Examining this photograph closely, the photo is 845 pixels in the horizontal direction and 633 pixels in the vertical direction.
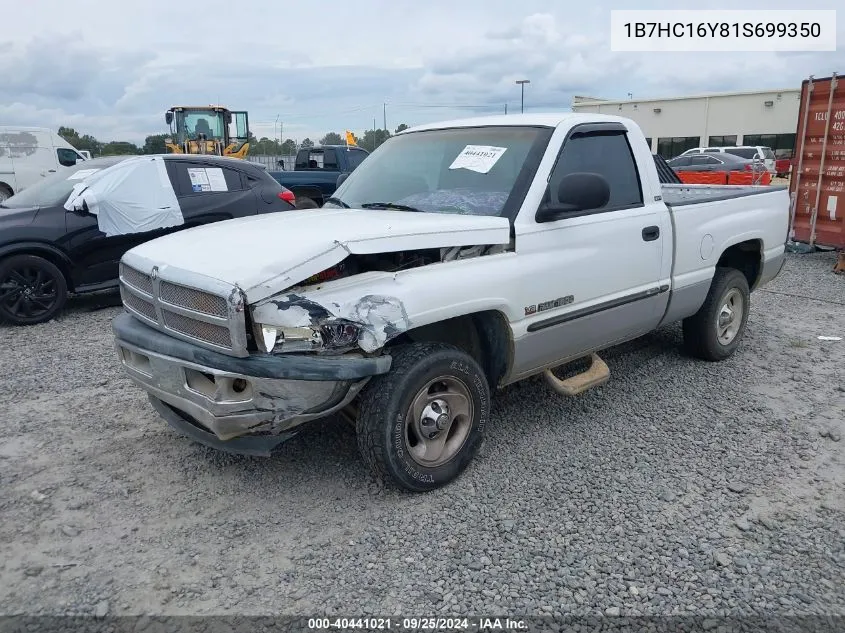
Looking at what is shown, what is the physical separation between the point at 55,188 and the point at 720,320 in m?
7.04

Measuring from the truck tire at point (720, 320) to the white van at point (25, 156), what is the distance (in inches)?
689

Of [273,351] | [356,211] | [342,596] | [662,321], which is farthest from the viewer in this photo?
[662,321]

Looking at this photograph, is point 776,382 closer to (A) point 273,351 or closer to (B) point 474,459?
(B) point 474,459

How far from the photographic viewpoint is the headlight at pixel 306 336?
2.99 metres

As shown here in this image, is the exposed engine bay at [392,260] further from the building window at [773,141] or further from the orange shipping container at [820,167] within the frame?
the building window at [773,141]

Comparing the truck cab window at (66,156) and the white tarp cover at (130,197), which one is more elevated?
the truck cab window at (66,156)

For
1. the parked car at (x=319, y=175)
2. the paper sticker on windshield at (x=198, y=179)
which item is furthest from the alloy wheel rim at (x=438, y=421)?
the parked car at (x=319, y=175)

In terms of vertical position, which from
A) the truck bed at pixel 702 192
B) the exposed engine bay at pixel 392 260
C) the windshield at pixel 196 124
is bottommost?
the exposed engine bay at pixel 392 260

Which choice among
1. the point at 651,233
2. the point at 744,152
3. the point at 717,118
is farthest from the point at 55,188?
the point at 717,118

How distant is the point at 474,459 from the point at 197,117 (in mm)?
21828

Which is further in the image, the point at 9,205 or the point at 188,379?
the point at 9,205

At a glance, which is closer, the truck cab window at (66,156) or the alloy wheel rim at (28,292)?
the alloy wheel rim at (28,292)

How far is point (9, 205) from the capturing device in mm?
7473

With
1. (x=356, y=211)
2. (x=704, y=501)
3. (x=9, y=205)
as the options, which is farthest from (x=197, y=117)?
(x=704, y=501)
